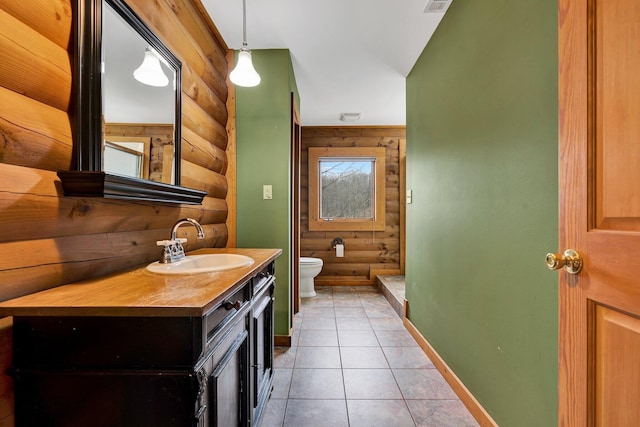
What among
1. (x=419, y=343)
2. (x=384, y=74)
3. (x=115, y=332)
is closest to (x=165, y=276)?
(x=115, y=332)

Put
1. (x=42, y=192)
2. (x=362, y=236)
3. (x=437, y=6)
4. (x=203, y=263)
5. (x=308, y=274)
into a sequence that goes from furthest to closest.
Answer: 1. (x=362, y=236)
2. (x=308, y=274)
3. (x=437, y=6)
4. (x=203, y=263)
5. (x=42, y=192)

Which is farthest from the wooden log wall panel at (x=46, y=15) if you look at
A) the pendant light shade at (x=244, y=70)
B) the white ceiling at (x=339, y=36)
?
the white ceiling at (x=339, y=36)

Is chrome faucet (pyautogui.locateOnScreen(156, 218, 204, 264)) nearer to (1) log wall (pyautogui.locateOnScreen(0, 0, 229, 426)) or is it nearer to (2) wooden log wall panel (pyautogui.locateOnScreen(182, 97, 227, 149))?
(1) log wall (pyautogui.locateOnScreen(0, 0, 229, 426))

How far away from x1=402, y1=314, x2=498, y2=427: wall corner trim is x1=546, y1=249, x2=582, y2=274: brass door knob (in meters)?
1.02

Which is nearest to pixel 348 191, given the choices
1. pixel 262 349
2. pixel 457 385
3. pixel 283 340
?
pixel 283 340

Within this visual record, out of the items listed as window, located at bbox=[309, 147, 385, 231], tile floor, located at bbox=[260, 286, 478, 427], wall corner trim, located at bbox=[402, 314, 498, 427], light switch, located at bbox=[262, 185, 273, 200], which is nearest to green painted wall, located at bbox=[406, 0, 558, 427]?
wall corner trim, located at bbox=[402, 314, 498, 427]

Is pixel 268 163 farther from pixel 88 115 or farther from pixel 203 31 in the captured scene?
pixel 88 115

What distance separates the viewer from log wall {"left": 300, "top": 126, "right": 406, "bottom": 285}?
4.33 meters

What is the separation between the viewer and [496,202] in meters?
1.35

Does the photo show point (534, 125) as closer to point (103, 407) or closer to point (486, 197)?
point (486, 197)

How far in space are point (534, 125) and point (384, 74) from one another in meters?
1.97

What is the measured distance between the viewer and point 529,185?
1.13 meters

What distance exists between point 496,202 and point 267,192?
1.60m

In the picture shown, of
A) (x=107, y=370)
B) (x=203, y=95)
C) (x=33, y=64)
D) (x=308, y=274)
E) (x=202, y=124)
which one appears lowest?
(x=308, y=274)
